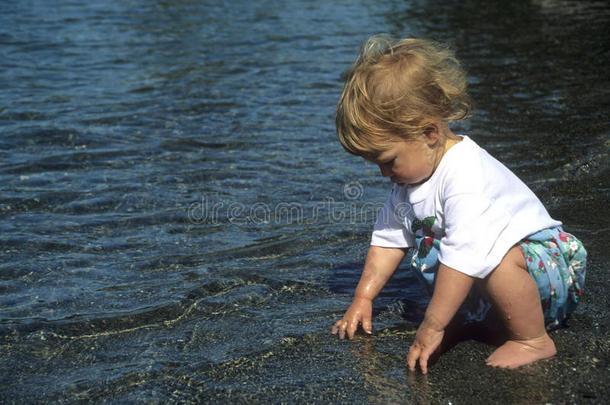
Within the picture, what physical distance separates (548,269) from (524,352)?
0.36 meters

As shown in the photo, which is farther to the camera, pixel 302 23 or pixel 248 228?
pixel 302 23

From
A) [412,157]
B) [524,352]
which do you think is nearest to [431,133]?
[412,157]

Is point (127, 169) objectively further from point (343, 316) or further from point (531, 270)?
point (531, 270)

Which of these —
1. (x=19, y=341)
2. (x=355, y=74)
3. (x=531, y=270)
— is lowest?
(x=19, y=341)

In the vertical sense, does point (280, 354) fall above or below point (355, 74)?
below

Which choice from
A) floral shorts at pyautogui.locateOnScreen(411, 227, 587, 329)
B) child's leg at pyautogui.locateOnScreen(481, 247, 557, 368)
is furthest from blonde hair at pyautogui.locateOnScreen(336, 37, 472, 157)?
child's leg at pyautogui.locateOnScreen(481, 247, 557, 368)

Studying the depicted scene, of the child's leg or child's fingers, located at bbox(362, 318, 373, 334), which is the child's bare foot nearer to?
the child's leg

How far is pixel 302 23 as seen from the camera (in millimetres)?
13648

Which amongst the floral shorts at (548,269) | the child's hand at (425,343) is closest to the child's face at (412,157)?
the floral shorts at (548,269)

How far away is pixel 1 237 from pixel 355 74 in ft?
9.33

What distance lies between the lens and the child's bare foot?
109 inches

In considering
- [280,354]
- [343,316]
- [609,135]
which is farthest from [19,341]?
[609,135]

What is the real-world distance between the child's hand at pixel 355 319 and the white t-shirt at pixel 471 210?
1.37 feet

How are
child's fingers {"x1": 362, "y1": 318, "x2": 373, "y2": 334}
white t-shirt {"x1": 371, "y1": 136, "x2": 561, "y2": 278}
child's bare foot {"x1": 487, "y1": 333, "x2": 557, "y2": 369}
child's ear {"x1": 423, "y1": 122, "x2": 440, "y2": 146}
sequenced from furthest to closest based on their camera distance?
child's fingers {"x1": 362, "y1": 318, "x2": 373, "y2": 334}, child's ear {"x1": 423, "y1": 122, "x2": 440, "y2": 146}, child's bare foot {"x1": 487, "y1": 333, "x2": 557, "y2": 369}, white t-shirt {"x1": 371, "y1": 136, "x2": 561, "y2": 278}
